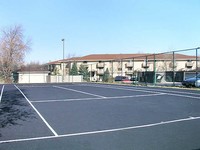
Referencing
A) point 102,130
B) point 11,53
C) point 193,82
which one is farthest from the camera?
point 11,53

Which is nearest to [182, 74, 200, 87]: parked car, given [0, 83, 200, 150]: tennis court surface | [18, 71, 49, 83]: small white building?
[0, 83, 200, 150]: tennis court surface

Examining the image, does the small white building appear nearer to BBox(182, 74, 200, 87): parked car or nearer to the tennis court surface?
BBox(182, 74, 200, 87): parked car

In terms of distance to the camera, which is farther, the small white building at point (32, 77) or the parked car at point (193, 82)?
the small white building at point (32, 77)

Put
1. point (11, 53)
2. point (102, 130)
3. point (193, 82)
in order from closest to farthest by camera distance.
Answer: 1. point (102, 130)
2. point (193, 82)
3. point (11, 53)

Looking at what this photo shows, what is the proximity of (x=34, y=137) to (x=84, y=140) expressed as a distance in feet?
4.49

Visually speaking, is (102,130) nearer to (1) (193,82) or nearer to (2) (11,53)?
(1) (193,82)

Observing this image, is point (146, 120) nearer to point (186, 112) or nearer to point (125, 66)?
point (186, 112)

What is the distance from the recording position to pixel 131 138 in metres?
7.12

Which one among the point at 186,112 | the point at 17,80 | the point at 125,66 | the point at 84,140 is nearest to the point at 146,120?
the point at 186,112

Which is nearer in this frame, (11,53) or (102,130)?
(102,130)

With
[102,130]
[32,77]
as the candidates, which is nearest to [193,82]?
[102,130]

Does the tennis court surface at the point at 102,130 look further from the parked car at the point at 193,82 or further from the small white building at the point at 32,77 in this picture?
the small white building at the point at 32,77

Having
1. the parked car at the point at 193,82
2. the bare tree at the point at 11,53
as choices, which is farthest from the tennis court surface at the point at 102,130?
the bare tree at the point at 11,53

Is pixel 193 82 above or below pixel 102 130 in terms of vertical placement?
above
